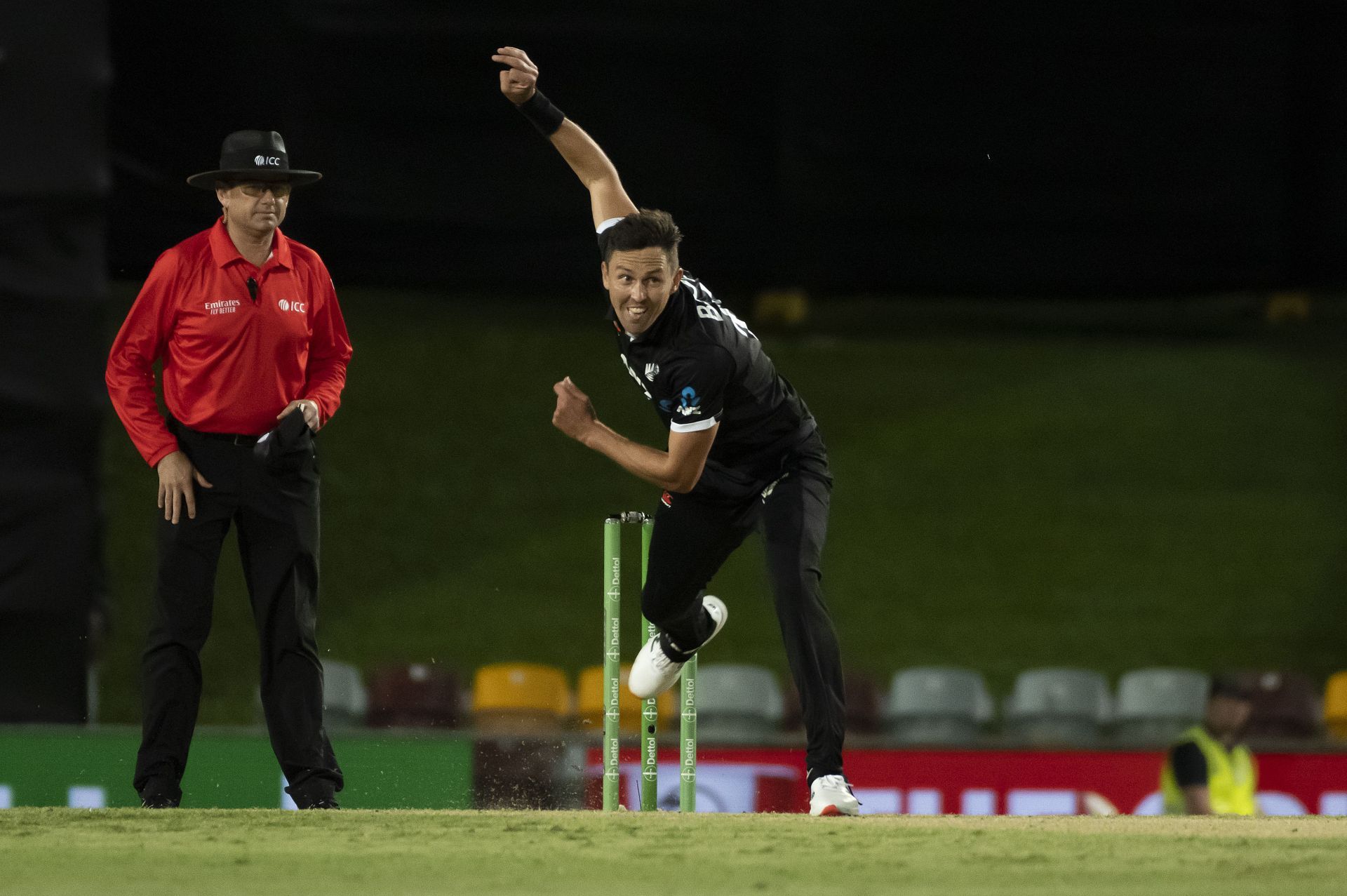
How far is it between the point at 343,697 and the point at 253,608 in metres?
4.02

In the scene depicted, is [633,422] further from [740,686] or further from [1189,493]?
[1189,493]

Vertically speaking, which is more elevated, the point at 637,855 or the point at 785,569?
the point at 785,569

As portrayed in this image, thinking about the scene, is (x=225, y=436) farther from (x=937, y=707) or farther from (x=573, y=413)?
(x=937, y=707)

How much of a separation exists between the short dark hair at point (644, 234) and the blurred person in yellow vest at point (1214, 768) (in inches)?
135

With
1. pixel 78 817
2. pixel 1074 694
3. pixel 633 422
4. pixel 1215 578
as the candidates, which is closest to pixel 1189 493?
pixel 1215 578

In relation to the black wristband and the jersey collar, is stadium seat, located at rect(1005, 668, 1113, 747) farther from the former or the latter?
the jersey collar

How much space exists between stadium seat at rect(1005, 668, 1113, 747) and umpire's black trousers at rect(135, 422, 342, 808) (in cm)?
506

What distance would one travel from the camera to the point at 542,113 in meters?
3.95

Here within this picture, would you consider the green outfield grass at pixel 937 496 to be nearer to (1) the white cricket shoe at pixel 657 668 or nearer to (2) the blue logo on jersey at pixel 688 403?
(1) the white cricket shoe at pixel 657 668

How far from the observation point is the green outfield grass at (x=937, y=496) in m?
10.3

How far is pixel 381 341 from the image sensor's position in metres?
10.4

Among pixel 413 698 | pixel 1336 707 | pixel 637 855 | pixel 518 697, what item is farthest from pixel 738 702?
pixel 637 855

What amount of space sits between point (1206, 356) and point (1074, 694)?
3.13 meters

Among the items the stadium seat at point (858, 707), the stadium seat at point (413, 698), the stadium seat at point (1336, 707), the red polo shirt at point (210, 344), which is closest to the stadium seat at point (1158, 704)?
the stadium seat at point (1336, 707)
